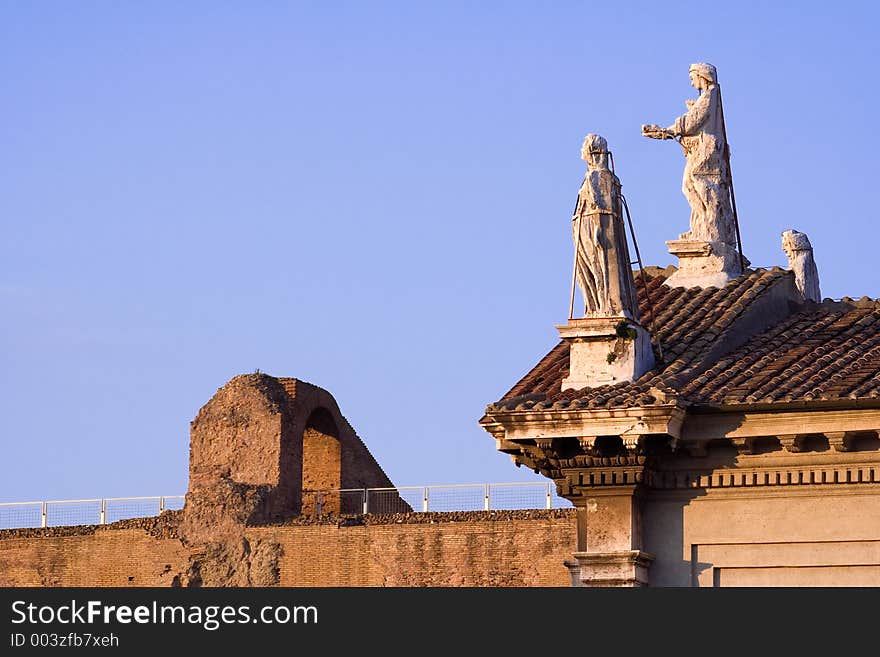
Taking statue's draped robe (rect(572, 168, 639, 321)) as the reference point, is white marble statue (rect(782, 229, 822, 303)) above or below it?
above

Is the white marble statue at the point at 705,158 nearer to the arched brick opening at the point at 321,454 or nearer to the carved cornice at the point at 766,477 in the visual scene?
the carved cornice at the point at 766,477

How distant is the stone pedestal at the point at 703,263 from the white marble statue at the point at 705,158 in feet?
0.26

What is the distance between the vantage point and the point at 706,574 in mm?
19188

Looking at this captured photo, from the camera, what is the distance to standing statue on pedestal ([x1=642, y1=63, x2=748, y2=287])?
71.3ft

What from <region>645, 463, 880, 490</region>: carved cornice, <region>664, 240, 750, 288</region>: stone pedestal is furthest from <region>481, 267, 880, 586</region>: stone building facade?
<region>664, 240, 750, 288</region>: stone pedestal

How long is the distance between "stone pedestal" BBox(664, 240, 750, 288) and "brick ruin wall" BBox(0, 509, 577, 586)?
16.0 metres

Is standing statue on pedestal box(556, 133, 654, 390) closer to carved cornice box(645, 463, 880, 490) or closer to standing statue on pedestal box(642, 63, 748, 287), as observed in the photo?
carved cornice box(645, 463, 880, 490)

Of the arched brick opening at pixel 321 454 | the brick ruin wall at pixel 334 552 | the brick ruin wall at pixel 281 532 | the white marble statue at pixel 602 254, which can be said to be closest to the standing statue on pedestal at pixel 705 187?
the white marble statue at pixel 602 254

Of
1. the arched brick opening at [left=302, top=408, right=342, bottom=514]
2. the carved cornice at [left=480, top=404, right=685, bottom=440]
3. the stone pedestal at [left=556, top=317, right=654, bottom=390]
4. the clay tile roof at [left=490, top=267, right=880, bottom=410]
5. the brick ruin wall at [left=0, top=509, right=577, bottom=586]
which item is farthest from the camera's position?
the arched brick opening at [left=302, top=408, right=342, bottom=514]

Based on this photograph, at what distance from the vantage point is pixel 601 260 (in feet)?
64.2

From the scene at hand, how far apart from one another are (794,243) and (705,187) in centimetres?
173
